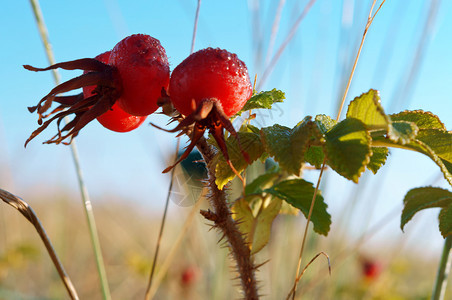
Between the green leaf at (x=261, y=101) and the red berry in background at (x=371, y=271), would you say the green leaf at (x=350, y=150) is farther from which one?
the red berry in background at (x=371, y=271)

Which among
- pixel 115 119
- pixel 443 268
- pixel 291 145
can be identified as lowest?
pixel 443 268

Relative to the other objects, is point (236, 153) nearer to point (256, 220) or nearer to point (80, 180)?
point (256, 220)

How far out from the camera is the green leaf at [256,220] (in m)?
0.69

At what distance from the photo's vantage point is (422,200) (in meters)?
0.61

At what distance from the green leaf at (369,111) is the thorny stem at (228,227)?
0.68 feet

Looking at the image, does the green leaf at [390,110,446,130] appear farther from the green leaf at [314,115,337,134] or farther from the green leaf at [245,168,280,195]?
the green leaf at [245,168,280,195]

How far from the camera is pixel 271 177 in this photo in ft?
2.54

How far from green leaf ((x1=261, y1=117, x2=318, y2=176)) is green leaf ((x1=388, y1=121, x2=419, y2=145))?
84mm

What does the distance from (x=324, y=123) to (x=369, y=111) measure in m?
0.07

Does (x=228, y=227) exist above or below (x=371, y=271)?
below

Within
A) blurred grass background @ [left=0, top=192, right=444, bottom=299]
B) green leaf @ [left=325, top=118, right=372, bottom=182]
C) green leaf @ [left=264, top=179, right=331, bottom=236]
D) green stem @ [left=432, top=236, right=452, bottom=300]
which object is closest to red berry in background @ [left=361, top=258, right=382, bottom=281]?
blurred grass background @ [left=0, top=192, right=444, bottom=299]

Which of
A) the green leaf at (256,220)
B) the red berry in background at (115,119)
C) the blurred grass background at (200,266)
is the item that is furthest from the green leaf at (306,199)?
the blurred grass background at (200,266)

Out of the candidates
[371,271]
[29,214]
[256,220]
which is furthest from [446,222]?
[371,271]

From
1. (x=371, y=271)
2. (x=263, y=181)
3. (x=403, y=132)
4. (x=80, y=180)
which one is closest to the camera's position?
(x=403, y=132)
